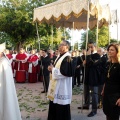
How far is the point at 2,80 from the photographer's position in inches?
181

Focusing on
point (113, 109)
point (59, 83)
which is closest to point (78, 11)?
point (59, 83)

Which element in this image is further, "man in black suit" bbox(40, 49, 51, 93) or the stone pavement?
"man in black suit" bbox(40, 49, 51, 93)

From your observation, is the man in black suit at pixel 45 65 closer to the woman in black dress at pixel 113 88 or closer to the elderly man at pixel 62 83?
the elderly man at pixel 62 83

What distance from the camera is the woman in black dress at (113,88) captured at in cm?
374

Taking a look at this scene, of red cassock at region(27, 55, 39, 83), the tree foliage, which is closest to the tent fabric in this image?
red cassock at region(27, 55, 39, 83)

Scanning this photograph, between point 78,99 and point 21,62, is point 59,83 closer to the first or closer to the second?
point 78,99

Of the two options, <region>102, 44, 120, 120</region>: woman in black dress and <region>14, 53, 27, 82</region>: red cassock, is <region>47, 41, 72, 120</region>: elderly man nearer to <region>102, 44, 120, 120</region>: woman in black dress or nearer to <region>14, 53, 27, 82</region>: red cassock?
<region>102, 44, 120, 120</region>: woman in black dress

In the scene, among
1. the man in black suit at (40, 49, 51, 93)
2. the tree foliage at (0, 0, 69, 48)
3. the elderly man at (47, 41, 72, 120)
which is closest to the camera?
the elderly man at (47, 41, 72, 120)

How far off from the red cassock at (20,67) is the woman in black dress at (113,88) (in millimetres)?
8827

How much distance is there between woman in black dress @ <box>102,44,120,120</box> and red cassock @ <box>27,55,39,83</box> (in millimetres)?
8600

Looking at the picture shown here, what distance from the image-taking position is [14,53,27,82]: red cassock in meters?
12.3

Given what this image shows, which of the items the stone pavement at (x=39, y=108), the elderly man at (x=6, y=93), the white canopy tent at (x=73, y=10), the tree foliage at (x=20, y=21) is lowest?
the stone pavement at (x=39, y=108)

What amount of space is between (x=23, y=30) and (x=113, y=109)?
15.4 meters

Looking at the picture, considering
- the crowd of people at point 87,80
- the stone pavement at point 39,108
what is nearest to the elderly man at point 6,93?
the crowd of people at point 87,80
